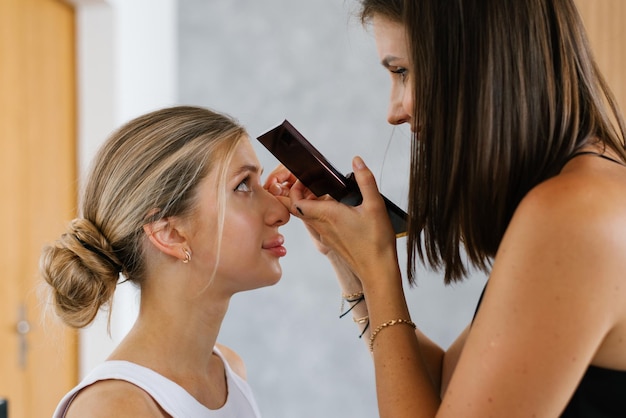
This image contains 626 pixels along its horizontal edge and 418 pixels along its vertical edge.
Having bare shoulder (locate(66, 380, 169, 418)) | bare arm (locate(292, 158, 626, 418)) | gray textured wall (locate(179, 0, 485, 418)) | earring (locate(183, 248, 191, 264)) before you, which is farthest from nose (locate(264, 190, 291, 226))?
gray textured wall (locate(179, 0, 485, 418))

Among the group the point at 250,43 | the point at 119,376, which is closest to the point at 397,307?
the point at 119,376

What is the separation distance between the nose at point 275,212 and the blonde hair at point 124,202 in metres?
0.10

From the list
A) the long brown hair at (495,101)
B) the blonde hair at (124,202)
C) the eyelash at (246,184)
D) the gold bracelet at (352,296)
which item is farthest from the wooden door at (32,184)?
the long brown hair at (495,101)

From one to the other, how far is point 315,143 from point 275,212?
213cm

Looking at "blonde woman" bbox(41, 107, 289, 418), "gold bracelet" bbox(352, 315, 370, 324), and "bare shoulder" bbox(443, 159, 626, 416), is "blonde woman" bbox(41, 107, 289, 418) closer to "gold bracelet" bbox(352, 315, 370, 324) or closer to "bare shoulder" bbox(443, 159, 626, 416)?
"gold bracelet" bbox(352, 315, 370, 324)

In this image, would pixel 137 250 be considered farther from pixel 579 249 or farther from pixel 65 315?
pixel 579 249

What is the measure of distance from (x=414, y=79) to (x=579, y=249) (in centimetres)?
33

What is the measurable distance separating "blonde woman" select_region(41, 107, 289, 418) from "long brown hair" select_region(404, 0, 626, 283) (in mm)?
444

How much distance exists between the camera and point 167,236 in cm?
135

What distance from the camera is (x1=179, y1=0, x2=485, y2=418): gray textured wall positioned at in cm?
349

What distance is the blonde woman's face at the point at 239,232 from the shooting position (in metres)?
1.37

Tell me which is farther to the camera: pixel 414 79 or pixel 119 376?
pixel 119 376

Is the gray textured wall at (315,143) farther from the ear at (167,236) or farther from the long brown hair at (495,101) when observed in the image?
the long brown hair at (495,101)

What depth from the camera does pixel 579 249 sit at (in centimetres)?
87
